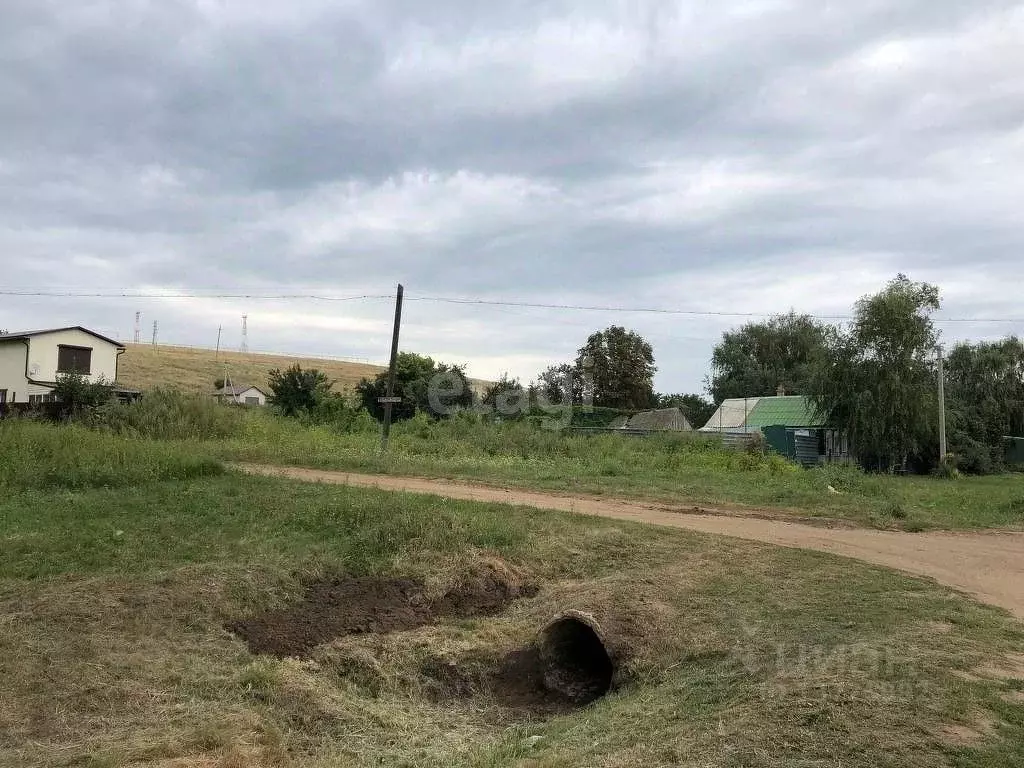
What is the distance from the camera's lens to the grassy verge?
46.9ft

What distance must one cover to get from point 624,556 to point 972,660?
13.4 ft

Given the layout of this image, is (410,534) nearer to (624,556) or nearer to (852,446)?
(624,556)

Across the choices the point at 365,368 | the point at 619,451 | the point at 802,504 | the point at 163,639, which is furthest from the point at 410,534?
the point at 365,368

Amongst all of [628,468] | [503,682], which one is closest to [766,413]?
[628,468]

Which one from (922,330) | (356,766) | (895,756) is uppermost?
(922,330)

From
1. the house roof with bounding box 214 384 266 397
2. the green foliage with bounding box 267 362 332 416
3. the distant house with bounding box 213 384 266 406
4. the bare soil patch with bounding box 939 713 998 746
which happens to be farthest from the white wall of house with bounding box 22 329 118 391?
the bare soil patch with bounding box 939 713 998 746

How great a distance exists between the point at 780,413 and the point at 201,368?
2044 inches

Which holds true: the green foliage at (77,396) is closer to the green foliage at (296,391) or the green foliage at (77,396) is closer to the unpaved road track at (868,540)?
the green foliage at (296,391)

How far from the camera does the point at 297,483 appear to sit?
12.4m

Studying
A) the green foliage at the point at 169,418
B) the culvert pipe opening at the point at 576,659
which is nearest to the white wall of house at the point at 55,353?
the green foliage at the point at 169,418

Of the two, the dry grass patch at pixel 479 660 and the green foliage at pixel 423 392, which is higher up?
the green foliage at pixel 423 392

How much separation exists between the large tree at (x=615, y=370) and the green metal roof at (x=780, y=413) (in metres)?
9.44

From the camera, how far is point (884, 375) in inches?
1156

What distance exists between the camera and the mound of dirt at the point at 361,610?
6461mm
